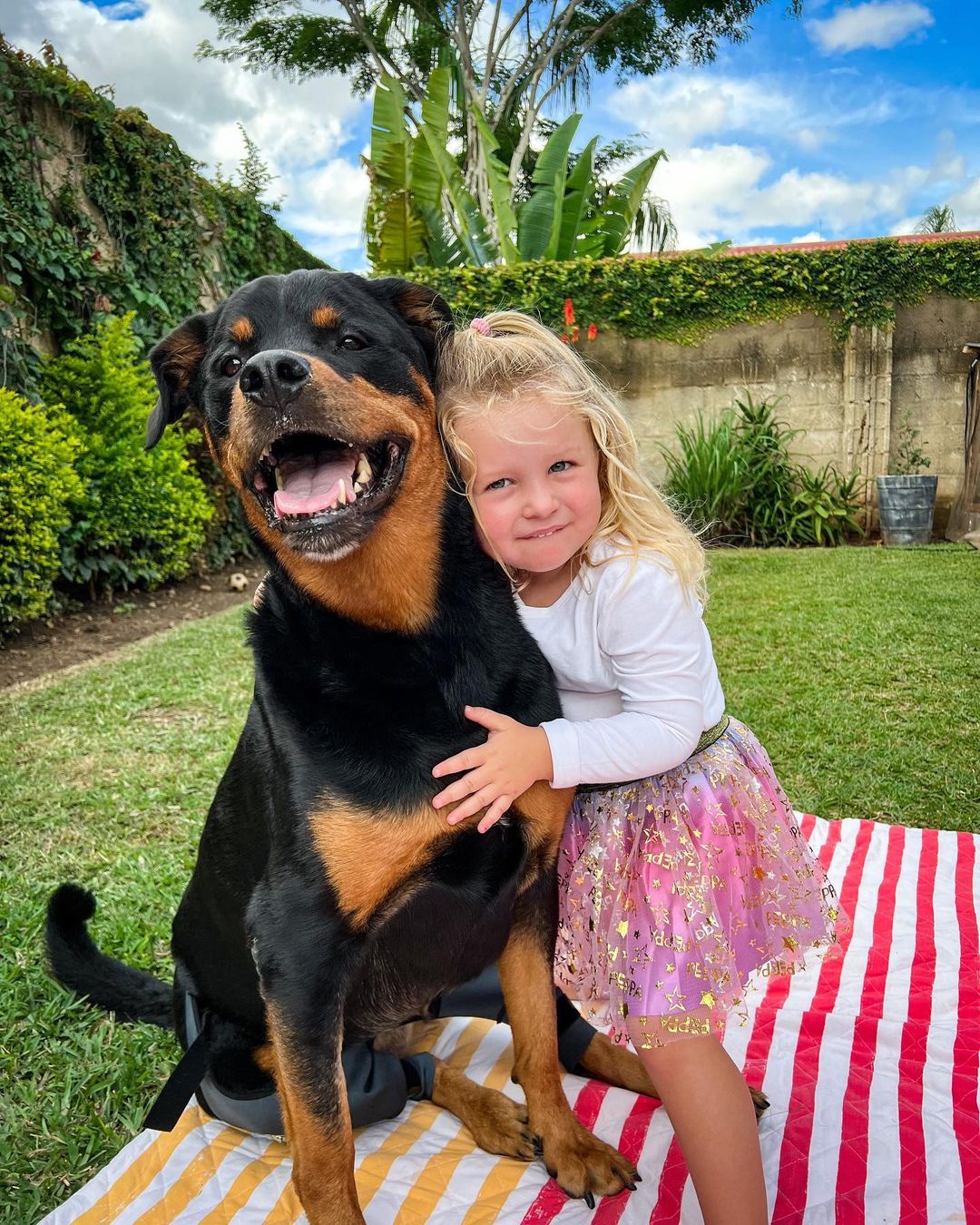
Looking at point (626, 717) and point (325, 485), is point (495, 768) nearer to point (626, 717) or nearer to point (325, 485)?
point (626, 717)

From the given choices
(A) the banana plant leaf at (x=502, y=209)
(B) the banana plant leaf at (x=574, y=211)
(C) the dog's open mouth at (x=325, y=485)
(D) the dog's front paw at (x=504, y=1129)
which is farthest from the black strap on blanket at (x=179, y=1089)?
(B) the banana plant leaf at (x=574, y=211)

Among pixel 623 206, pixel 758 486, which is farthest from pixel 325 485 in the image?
pixel 623 206

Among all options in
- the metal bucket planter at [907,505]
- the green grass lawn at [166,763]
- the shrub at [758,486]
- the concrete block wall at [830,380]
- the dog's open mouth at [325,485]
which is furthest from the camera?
the concrete block wall at [830,380]

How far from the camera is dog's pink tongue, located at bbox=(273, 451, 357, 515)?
1726 millimetres

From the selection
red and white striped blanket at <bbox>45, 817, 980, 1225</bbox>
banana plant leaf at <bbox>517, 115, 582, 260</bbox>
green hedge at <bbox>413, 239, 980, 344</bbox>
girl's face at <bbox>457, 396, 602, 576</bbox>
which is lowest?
red and white striped blanket at <bbox>45, 817, 980, 1225</bbox>

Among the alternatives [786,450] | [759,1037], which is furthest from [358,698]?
[786,450]

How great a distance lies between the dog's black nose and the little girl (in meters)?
0.39

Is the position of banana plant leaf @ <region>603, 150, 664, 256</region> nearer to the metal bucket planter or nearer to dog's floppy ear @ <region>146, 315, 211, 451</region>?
the metal bucket planter

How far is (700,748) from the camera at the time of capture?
1.97 meters

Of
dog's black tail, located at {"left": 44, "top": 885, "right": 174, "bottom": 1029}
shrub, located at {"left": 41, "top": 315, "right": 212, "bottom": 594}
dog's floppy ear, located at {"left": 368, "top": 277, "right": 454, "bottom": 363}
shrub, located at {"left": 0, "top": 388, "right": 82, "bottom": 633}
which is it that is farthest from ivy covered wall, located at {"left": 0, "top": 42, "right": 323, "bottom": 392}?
dog's floppy ear, located at {"left": 368, "top": 277, "right": 454, "bottom": 363}

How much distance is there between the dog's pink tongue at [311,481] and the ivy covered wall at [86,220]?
5.94 m

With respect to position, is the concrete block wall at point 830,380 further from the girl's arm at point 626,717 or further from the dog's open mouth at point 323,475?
the dog's open mouth at point 323,475

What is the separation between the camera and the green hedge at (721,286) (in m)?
9.61

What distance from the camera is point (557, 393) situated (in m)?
1.91
